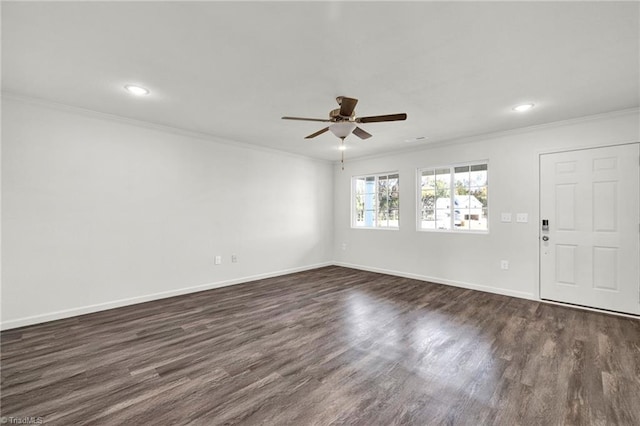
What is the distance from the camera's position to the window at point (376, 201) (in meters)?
5.86

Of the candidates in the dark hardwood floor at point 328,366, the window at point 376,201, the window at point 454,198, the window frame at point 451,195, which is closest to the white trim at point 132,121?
the window at point 376,201

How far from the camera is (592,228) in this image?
3.67m

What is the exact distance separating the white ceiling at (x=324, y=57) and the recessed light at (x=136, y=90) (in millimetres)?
70

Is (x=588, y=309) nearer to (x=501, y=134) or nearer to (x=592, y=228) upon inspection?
(x=592, y=228)

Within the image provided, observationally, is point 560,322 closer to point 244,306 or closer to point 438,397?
point 438,397

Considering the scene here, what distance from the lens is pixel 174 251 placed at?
427cm

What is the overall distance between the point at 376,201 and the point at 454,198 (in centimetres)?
168

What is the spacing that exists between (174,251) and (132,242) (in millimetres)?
576

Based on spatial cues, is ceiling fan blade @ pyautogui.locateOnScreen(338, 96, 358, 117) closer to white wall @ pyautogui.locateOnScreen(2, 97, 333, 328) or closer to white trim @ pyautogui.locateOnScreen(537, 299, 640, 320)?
white wall @ pyautogui.locateOnScreen(2, 97, 333, 328)

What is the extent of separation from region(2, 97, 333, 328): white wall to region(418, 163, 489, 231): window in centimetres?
293

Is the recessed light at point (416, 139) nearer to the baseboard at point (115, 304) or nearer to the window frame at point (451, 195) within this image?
the window frame at point (451, 195)

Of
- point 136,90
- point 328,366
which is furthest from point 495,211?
point 136,90

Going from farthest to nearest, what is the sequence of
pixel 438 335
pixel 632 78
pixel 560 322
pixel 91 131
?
pixel 91 131
pixel 560 322
pixel 438 335
pixel 632 78

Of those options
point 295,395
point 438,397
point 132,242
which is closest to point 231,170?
point 132,242
